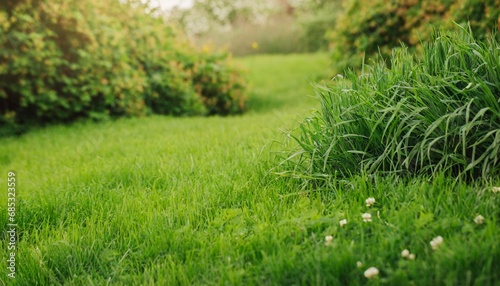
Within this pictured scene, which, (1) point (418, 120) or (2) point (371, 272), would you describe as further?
(1) point (418, 120)

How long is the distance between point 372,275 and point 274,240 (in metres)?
0.49

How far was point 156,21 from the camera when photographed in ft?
25.1

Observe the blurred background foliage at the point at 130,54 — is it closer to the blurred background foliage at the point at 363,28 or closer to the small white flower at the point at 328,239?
the blurred background foliage at the point at 363,28

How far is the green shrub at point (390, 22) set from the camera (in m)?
5.75

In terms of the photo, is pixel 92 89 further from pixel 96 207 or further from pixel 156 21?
pixel 96 207

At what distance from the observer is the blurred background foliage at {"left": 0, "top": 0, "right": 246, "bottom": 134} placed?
568 centimetres

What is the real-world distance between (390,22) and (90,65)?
15.3 feet

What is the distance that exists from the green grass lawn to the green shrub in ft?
13.0

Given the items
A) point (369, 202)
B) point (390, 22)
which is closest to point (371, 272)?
point (369, 202)

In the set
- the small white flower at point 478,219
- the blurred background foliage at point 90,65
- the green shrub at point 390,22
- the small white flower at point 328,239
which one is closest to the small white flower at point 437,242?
the small white flower at point 478,219

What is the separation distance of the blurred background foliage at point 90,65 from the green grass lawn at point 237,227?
2.82 m

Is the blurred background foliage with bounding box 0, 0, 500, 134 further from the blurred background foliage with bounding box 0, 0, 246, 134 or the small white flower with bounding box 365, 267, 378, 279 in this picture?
the small white flower with bounding box 365, 267, 378, 279

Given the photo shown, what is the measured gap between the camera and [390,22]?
732 cm

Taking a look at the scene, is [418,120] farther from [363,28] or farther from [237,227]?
[363,28]
